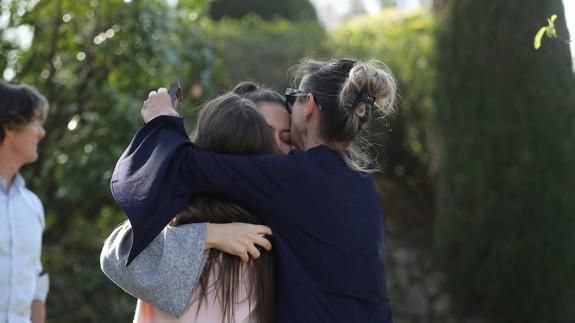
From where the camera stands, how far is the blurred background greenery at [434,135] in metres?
5.36

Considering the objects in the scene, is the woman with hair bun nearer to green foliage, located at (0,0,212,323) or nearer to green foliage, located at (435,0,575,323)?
green foliage, located at (0,0,212,323)

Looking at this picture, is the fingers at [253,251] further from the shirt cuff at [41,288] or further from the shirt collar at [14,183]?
the shirt cuff at [41,288]

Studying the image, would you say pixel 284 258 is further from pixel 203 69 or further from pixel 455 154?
pixel 455 154

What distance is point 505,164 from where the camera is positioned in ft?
20.5

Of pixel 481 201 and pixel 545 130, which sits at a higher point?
pixel 545 130

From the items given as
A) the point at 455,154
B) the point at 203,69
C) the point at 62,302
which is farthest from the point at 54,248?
the point at 455,154

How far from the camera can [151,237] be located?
2.31m

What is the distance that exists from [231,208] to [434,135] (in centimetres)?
458

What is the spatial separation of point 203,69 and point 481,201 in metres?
2.24

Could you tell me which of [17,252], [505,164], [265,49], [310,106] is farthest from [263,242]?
[265,49]

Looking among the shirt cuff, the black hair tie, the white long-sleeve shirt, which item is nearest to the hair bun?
the black hair tie

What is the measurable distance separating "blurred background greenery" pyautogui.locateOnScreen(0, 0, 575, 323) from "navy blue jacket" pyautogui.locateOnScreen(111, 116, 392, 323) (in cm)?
245

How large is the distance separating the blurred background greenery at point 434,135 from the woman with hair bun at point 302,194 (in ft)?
7.67

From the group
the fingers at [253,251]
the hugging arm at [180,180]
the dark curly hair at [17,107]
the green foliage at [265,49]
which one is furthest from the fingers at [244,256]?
the green foliage at [265,49]
